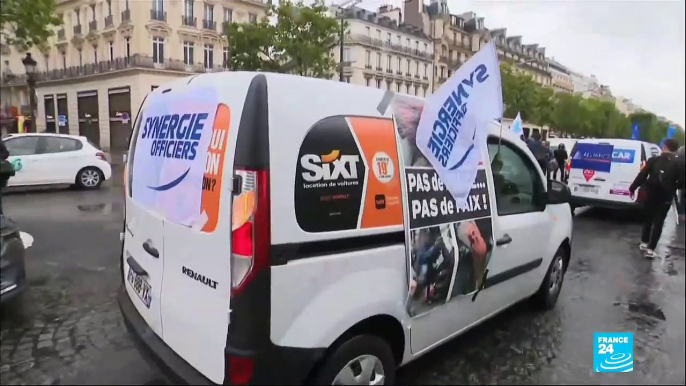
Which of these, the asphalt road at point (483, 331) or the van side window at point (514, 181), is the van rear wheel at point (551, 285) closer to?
the asphalt road at point (483, 331)

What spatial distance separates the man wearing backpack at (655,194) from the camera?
5.75 meters

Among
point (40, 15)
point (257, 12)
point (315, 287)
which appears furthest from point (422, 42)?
point (40, 15)

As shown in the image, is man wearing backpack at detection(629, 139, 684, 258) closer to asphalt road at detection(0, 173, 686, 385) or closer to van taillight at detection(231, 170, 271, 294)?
asphalt road at detection(0, 173, 686, 385)

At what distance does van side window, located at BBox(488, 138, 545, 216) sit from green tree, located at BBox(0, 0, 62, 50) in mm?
10034

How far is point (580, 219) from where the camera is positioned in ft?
29.8

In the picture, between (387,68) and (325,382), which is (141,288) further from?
(387,68)

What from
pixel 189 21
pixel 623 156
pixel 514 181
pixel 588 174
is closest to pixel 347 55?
pixel 514 181

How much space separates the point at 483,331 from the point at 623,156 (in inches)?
297

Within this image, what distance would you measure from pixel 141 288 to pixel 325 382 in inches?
47.1

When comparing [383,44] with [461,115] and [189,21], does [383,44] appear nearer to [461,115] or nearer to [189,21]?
[461,115]

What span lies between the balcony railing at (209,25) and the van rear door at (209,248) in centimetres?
→ 977

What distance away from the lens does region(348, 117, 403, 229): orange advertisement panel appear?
2.23 meters

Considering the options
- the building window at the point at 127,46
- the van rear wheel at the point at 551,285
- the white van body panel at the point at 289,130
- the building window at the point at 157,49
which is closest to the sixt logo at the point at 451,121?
the white van body panel at the point at 289,130

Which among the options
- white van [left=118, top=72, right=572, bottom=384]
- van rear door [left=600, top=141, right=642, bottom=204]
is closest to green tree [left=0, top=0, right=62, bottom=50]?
white van [left=118, top=72, right=572, bottom=384]
